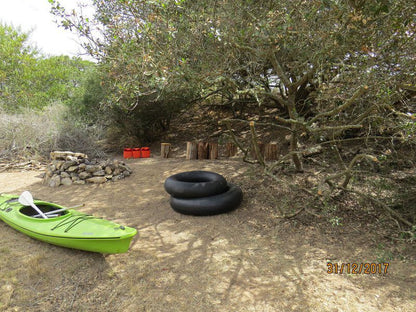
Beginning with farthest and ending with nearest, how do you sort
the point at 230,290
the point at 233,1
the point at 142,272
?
1. the point at 233,1
2. the point at 142,272
3. the point at 230,290

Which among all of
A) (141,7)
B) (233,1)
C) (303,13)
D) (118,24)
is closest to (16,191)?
(118,24)

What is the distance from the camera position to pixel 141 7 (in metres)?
3.83

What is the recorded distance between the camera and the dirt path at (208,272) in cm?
229

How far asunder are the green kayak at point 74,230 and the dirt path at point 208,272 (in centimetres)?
16

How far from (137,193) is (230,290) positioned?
328 cm

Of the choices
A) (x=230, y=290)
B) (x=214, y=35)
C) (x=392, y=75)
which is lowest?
(x=230, y=290)

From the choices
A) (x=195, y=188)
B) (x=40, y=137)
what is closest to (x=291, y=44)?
(x=195, y=188)

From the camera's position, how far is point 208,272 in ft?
9.00

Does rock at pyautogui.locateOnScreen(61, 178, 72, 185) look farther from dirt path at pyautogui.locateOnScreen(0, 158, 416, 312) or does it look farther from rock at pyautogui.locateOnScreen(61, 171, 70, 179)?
dirt path at pyautogui.locateOnScreen(0, 158, 416, 312)

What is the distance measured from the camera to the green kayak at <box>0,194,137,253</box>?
2756 millimetres

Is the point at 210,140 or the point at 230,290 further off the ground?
the point at 210,140

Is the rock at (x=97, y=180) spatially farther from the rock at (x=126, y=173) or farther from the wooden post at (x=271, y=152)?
the wooden post at (x=271, y=152)

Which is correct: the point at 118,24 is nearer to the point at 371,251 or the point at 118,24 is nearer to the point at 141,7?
the point at 141,7

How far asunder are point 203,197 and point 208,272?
Answer: 1.57m
